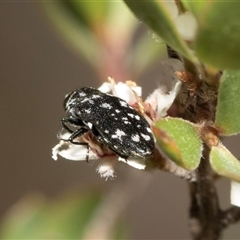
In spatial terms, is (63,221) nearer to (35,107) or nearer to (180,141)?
(180,141)

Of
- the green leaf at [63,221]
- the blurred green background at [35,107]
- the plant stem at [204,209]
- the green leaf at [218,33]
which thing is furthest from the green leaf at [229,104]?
the blurred green background at [35,107]

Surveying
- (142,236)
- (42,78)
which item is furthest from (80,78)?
(142,236)

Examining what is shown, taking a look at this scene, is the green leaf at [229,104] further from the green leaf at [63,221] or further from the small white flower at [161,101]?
the green leaf at [63,221]

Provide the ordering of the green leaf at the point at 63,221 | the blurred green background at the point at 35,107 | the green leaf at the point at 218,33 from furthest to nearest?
the blurred green background at the point at 35,107 → the green leaf at the point at 63,221 → the green leaf at the point at 218,33

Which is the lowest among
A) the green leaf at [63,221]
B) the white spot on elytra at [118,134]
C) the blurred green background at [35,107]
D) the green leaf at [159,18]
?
the blurred green background at [35,107]

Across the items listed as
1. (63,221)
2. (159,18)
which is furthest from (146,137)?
(63,221)

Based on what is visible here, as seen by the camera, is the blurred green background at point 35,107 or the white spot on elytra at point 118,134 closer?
the white spot on elytra at point 118,134
